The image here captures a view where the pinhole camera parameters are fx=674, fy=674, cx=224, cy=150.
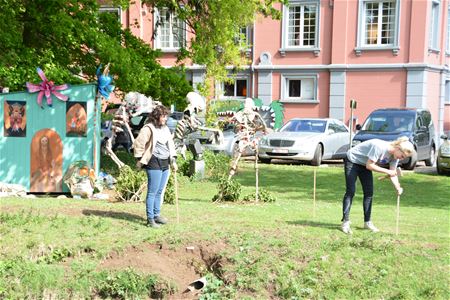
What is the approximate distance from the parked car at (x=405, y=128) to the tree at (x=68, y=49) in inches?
299

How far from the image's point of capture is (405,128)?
2211 cm

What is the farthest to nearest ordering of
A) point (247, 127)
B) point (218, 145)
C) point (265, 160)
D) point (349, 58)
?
point (349, 58) < point (265, 160) < point (218, 145) < point (247, 127)

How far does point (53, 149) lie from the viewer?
13.8 m

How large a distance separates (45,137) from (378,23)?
22.0 metres

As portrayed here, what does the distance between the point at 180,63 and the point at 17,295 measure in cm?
1267

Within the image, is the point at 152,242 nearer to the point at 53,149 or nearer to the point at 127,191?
the point at 127,191

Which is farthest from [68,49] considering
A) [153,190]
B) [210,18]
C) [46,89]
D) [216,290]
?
[216,290]

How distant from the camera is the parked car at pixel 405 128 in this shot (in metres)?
21.8

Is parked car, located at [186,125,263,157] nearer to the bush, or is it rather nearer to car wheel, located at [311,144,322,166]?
car wheel, located at [311,144,322,166]

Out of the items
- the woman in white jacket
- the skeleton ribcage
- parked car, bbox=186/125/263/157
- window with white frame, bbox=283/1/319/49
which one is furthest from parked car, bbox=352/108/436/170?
the woman in white jacket

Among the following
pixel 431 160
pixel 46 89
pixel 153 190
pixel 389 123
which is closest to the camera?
A: pixel 153 190

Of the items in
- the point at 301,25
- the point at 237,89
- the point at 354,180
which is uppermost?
the point at 301,25

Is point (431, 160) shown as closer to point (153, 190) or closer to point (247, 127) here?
point (247, 127)

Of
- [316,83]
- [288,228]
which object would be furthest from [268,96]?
[288,228]
